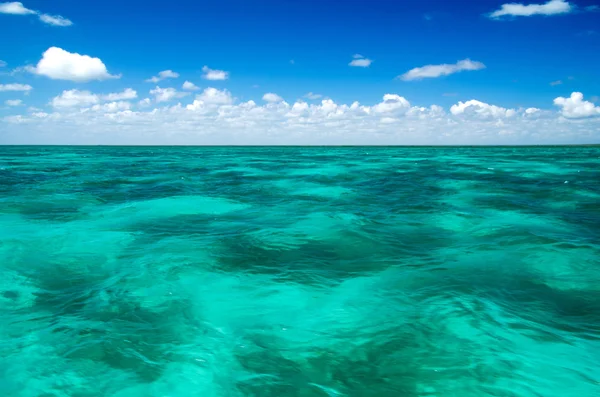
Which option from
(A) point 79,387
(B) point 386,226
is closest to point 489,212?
(B) point 386,226

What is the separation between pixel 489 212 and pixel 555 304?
8202 mm

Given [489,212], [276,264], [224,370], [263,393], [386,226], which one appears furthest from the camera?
[489,212]

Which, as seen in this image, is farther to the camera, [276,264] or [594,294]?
[276,264]

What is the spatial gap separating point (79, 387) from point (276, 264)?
15.7ft

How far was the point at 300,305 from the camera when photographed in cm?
653

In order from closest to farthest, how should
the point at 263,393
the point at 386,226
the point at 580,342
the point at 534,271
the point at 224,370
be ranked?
the point at 263,393
the point at 224,370
the point at 580,342
the point at 534,271
the point at 386,226

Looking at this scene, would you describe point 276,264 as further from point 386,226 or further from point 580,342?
point 580,342

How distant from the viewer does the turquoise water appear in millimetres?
4516

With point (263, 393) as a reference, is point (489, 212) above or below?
above

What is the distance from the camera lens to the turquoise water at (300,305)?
4.52 metres

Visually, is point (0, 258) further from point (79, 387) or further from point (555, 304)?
point (555, 304)

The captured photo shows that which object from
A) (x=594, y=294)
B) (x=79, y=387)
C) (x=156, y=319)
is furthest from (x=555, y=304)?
(x=79, y=387)

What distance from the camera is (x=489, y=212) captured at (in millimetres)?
14078

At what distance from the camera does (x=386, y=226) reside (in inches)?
470
